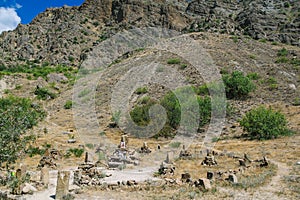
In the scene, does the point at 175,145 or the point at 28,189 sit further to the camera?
the point at 175,145

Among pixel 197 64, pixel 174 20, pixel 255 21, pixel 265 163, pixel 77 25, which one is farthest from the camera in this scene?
pixel 77 25

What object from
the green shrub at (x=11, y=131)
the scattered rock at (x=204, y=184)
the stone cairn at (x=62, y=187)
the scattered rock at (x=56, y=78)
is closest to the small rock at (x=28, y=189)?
the stone cairn at (x=62, y=187)

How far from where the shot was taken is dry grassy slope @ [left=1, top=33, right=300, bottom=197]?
1568 cm

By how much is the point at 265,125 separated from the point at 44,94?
2510 cm

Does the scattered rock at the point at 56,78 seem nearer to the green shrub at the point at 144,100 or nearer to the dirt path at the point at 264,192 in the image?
the green shrub at the point at 144,100

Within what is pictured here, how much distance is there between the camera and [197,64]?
108 ft

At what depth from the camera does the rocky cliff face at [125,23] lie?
4538 cm

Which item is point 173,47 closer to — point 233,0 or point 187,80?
point 187,80

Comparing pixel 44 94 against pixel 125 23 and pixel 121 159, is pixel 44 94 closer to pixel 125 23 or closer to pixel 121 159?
pixel 121 159

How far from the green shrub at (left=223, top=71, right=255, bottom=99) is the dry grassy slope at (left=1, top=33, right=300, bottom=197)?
29.5 inches

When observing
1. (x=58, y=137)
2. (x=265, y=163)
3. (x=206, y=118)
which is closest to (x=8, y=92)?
(x=58, y=137)

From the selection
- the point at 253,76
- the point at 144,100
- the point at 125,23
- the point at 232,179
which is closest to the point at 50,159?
the point at 232,179

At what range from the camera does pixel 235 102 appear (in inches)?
993

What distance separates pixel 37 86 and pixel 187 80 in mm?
17365
